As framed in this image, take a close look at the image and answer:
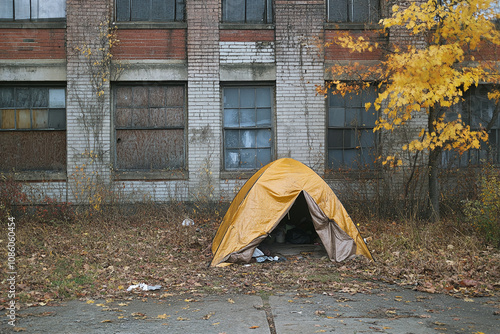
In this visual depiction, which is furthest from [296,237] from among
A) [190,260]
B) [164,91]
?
[164,91]

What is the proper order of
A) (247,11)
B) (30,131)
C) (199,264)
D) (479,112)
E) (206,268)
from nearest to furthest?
1. (206,268)
2. (199,264)
3. (30,131)
4. (247,11)
5. (479,112)

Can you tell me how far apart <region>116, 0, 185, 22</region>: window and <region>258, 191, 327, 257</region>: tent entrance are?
5702 millimetres

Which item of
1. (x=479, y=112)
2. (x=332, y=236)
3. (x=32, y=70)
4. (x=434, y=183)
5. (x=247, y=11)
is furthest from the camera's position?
(x=479, y=112)

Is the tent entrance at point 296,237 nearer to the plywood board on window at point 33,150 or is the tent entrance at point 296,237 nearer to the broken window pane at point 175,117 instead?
the broken window pane at point 175,117

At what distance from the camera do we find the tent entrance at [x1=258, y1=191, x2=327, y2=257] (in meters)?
8.49

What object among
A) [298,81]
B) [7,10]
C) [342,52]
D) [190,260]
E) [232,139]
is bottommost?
[190,260]

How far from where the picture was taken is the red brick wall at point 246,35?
11234mm

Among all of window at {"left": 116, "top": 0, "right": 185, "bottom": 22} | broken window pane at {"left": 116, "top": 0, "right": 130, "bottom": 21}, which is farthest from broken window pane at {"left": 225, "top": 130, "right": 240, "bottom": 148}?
broken window pane at {"left": 116, "top": 0, "right": 130, "bottom": 21}

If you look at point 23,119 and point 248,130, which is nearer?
point 23,119

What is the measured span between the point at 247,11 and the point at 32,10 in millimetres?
5310

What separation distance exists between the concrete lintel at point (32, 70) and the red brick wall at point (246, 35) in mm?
4000

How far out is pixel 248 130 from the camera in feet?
37.7

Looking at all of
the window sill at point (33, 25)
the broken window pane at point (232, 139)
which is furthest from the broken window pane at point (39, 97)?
the broken window pane at point (232, 139)

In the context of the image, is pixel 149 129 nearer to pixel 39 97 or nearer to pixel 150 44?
pixel 150 44
